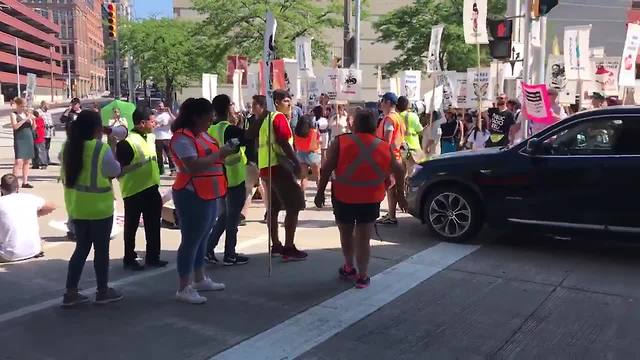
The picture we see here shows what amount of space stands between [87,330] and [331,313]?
190 centimetres

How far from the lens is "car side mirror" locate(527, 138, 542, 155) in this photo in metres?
7.33

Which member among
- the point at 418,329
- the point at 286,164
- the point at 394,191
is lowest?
the point at 418,329

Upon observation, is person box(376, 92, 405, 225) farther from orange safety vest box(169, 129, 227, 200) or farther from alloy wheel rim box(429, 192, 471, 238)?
orange safety vest box(169, 129, 227, 200)

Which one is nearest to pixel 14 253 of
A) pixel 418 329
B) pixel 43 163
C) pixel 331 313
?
pixel 331 313

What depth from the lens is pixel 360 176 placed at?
19.0 ft

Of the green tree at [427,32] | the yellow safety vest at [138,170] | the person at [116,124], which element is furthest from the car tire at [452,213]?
the green tree at [427,32]

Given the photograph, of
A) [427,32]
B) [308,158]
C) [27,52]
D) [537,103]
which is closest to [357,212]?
[308,158]

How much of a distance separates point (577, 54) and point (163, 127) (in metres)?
9.11

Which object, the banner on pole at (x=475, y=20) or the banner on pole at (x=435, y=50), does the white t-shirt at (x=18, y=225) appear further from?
the banner on pole at (x=435, y=50)

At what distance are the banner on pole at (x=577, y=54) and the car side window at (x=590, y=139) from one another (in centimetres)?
693

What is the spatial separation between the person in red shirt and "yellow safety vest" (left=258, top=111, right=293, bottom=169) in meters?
10.4

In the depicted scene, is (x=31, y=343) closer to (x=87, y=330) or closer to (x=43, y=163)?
(x=87, y=330)

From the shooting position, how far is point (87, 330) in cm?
487

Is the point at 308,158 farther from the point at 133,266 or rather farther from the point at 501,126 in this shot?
the point at 133,266
